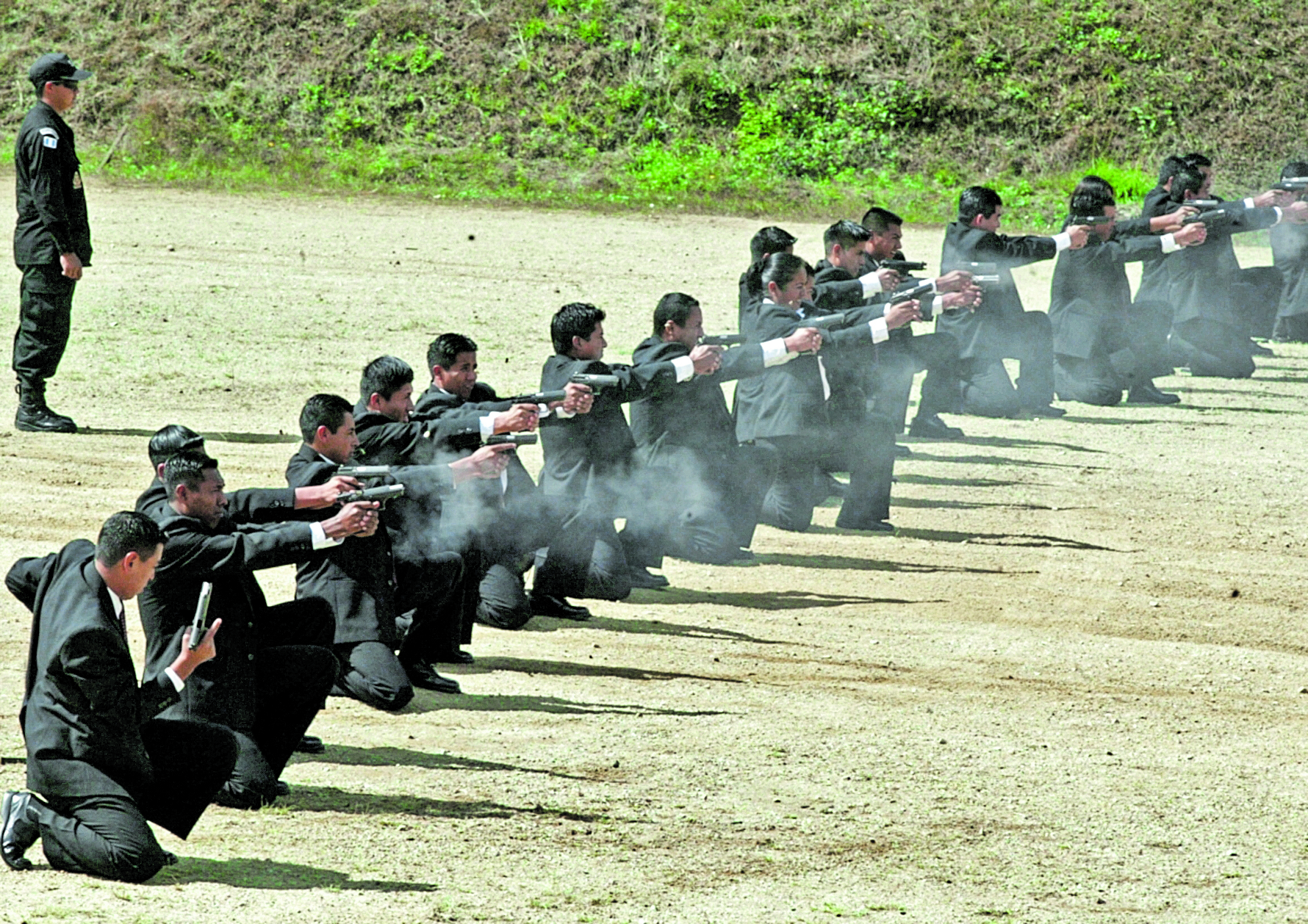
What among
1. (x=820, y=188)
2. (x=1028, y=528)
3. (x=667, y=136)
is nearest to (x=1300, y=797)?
(x=1028, y=528)

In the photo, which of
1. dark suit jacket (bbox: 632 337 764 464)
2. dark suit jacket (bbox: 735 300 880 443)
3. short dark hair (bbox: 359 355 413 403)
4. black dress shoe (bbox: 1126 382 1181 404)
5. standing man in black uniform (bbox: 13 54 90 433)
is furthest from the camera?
black dress shoe (bbox: 1126 382 1181 404)

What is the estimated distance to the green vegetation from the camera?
27.1m

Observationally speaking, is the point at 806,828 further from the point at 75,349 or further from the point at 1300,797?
the point at 75,349

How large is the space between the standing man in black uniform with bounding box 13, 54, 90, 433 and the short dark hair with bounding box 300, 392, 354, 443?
17.3ft

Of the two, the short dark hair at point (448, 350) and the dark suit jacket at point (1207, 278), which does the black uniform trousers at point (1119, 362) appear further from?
the short dark hair at point (448, 350)

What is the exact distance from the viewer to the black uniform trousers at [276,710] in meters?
6.91

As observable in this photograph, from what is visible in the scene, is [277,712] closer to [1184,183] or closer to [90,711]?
[90,711]

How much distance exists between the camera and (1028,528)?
39.1 feet

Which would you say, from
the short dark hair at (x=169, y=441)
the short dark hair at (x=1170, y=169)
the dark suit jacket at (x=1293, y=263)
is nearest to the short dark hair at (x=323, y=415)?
the short dark hair at (x=169, y=441)

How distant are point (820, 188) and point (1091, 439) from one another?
12511 mm

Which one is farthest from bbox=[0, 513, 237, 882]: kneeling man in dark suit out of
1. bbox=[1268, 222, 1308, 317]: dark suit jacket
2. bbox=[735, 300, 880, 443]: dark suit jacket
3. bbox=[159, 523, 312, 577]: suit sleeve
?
bbox=[1268, 222, 1308, 317]: dark suit jacket

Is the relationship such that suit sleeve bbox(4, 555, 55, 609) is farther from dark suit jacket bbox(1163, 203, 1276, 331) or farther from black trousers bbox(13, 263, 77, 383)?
dark suit jacket bbox(1163, 203, 1276, 331)

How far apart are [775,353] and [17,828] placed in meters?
5.81

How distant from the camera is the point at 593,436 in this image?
1009 centimetres
